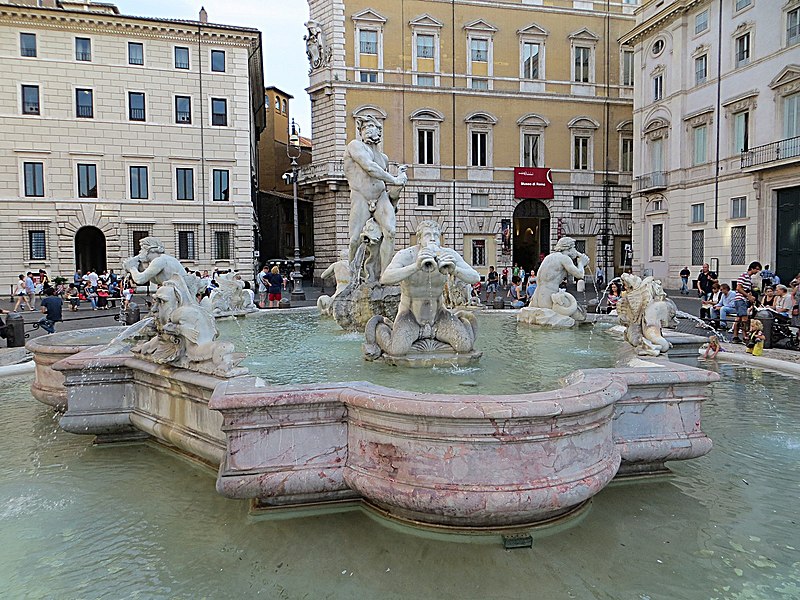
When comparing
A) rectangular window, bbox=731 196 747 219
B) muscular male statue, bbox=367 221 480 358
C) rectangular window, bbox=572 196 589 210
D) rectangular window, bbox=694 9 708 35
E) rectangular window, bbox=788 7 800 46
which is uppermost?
rectangular window, bbox=694 9 708 35

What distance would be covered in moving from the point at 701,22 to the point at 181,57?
2577 centimetres

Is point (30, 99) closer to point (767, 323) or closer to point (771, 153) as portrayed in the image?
point (767, 323)

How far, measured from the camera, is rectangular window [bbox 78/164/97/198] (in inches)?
1217

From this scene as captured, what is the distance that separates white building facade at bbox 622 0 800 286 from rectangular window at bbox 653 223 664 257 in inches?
2.2

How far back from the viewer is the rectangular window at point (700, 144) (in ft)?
93.5

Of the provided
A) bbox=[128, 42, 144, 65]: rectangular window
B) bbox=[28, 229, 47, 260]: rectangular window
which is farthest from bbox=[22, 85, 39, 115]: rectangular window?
bbox=[28, 229, 47, 260]: rectangular window

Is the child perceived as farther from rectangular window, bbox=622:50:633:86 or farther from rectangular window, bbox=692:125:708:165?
rectangular window, bbox=622:50:633:86

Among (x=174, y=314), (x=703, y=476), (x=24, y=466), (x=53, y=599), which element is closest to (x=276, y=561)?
(x=53, y=599)

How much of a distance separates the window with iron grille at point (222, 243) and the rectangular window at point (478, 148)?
47.3 feet

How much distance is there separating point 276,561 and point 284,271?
38.7 m

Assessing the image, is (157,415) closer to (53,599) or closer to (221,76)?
(53,599)

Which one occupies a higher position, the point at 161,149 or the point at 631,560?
the point at 161,149

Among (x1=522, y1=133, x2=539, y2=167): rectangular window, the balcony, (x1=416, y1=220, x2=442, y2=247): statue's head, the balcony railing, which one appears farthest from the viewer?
(x1=522, y1=133, x2=539, y2=167): rectangular window

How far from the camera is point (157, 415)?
4.93 meters
